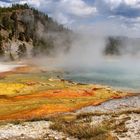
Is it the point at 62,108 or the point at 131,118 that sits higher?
the point at 131,118

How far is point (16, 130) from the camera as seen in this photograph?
28578 mm

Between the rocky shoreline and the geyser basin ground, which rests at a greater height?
the rocky shoreline

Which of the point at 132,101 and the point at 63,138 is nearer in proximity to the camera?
the point at 63,138

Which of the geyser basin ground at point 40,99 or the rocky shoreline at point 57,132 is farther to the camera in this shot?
the geyser basin ground at point 40,99

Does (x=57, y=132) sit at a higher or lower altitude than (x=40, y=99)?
higher

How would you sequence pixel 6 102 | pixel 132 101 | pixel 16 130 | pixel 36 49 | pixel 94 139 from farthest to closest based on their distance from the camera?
pixel 36 49
pixel 6 102
pixel 132 101
pixel 16 130
pixel 94 139

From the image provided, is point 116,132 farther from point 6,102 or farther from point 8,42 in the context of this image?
point 8,42

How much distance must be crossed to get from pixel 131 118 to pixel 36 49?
167 metres

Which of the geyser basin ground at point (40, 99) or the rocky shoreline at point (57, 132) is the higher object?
the rocky shoreline at point (57, 132)

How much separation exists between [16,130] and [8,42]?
519 feet

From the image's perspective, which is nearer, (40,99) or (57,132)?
(57,132)

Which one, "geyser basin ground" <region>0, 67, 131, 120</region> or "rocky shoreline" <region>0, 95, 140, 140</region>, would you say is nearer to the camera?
"rocky shoreline" <region>0, 95, 140, 140</region>

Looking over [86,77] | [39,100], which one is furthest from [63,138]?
[86,77]

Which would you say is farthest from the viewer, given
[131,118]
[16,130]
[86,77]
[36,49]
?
[36,49]
